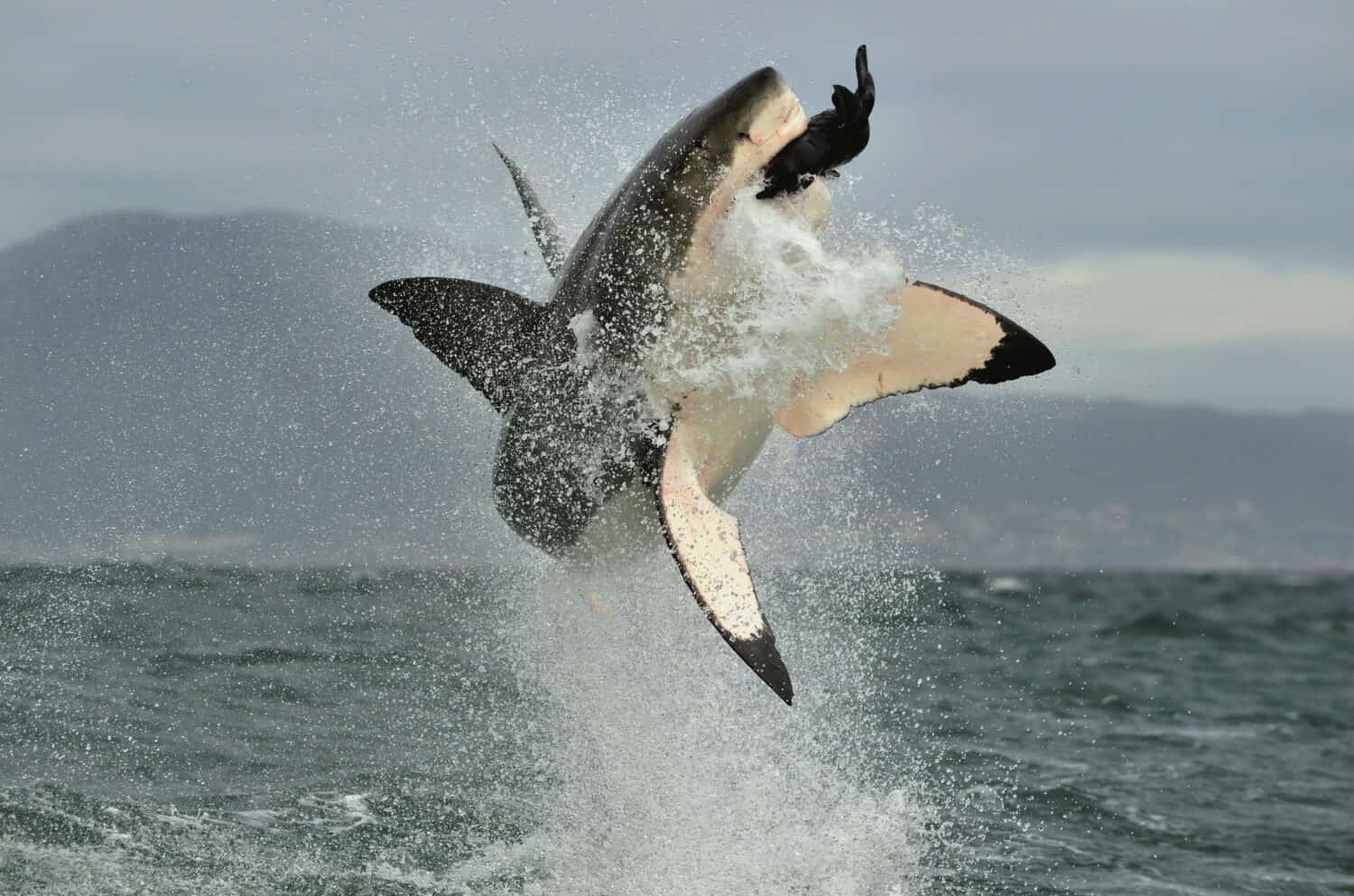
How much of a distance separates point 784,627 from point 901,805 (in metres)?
6.02

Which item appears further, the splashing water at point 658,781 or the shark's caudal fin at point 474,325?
the splashing water at point 658,781

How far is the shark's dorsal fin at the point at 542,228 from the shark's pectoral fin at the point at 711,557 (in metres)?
2.10

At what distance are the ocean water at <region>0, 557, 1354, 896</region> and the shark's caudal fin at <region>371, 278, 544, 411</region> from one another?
1577 mm

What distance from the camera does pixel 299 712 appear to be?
13.8 m

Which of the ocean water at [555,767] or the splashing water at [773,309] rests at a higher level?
the splashing water at [773,309]

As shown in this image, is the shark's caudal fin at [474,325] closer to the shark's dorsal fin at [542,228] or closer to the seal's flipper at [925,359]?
Result: the shark's dorsal fin at [542,228]

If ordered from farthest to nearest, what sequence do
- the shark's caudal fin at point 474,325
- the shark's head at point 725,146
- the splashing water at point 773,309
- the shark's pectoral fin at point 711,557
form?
the shark's caudal fin at point 474,325
the splashing water at point 773,309
the shark's head at point 725,146
the shark's pectoral fin at point 711,557

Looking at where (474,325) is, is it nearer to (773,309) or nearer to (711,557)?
(773,309)

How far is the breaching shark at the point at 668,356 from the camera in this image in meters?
7.16

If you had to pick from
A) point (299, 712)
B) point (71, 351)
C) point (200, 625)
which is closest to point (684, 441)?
point (299, 712)

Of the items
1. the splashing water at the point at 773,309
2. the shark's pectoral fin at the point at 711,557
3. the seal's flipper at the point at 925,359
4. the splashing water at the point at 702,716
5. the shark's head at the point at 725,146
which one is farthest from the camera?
the seal's flipper at the point at 925,359

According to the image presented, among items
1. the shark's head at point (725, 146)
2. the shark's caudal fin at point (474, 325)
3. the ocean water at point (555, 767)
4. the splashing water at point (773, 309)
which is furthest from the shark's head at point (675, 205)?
the ocean water at point (555, 767)

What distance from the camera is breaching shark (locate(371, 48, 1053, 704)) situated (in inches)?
282

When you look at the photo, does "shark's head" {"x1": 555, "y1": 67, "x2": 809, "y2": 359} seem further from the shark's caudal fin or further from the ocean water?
the ocean water
